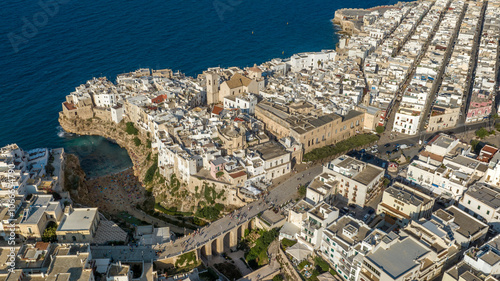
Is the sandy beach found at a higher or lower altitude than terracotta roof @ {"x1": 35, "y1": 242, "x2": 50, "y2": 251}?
lower

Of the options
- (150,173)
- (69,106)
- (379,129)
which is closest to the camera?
(150,173)

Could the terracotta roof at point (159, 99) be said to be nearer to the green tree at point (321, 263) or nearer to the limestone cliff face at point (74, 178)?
the limestone cliff face at point (74, 178)

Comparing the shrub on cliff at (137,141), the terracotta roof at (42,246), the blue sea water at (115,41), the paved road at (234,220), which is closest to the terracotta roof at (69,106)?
the blue sea water at (115,41)

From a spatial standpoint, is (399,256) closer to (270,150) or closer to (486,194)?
(486,194)

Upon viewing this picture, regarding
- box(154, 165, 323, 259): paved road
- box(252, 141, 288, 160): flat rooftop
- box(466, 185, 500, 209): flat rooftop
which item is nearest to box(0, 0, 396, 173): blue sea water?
box(154, 165, 323, 259): paved road

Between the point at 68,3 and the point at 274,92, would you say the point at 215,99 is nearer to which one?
the point at 274,92

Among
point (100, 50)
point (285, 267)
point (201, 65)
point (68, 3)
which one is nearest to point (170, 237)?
point (285, 267)

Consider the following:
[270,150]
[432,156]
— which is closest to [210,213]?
[270,150]

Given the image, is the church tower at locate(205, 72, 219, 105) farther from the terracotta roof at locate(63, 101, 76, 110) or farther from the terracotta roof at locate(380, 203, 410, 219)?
the terracotta roof at locate(380, 203, 410, 219)
